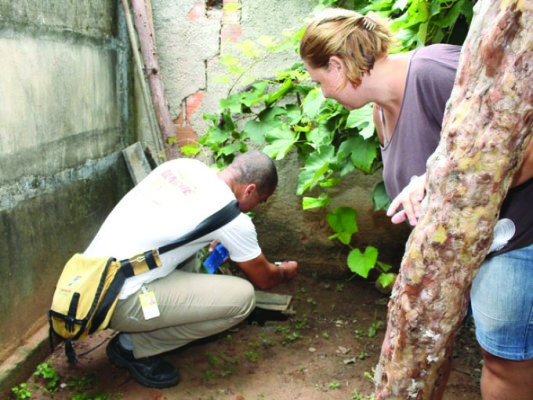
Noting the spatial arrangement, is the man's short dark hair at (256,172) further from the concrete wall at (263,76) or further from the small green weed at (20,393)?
the small green weed at (20,393)

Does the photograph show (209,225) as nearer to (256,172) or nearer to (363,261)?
(256,172)

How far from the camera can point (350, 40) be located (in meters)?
1.69

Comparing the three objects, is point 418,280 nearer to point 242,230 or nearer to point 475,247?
point 475,247

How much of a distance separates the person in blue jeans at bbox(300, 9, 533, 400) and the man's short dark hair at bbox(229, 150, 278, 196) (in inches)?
23.4

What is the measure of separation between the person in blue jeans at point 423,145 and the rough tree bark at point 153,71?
1654mm

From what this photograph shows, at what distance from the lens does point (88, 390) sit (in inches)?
91.1

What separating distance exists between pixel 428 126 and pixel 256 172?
94 centimetres

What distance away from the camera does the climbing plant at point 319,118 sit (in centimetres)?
220

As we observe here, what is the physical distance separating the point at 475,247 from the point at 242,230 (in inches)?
49.9

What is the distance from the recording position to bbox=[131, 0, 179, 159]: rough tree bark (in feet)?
10.3

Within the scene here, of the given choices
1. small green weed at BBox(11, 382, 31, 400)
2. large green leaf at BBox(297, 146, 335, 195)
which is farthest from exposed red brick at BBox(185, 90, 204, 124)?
small green weed at BBox(11, 382, 31, 400)

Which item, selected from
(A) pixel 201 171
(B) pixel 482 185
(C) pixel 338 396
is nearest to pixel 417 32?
(A) pixel 201 171

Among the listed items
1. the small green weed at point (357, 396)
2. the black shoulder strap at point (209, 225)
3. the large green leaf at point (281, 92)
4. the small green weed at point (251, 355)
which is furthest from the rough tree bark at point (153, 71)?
the small green weed at point (357, 396)

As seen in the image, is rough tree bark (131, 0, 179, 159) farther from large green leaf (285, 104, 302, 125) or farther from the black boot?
the black boot
